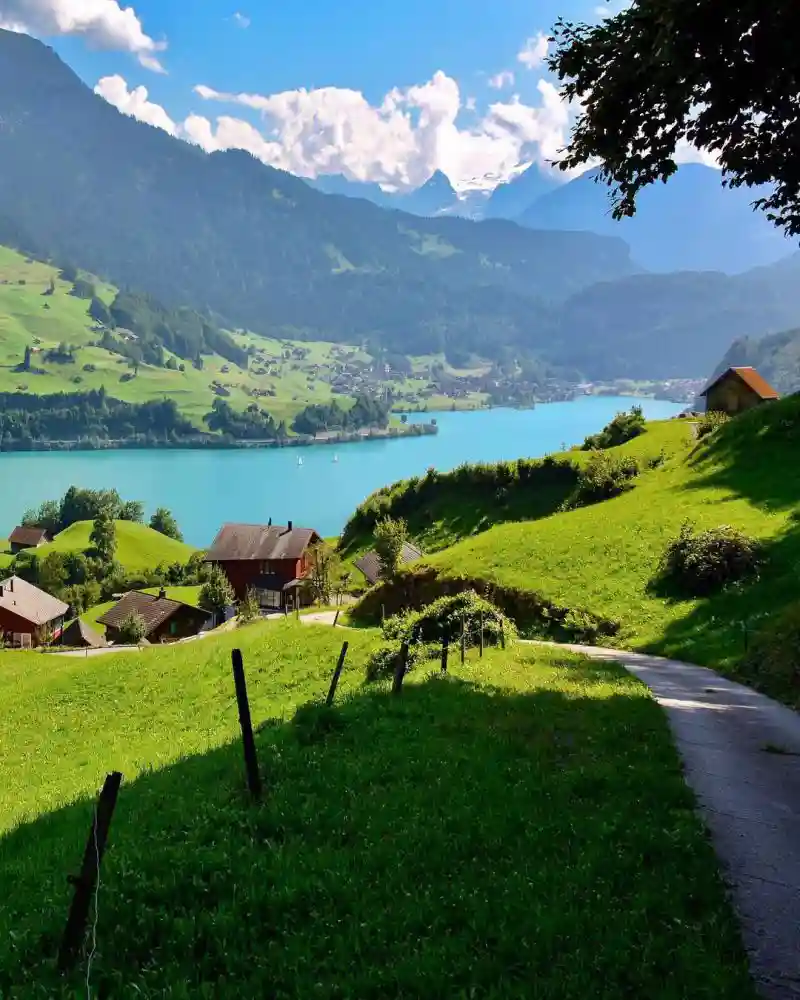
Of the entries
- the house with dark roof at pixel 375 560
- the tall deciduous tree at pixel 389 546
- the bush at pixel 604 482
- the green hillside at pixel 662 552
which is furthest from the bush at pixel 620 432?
the tall deciduous tree at pixel 389 546

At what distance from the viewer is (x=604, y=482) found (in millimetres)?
64250

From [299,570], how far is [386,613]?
5928cm

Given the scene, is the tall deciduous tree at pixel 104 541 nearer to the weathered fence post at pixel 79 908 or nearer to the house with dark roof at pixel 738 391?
the house with dark roof at pixel 738 391

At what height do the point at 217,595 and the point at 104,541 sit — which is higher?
the point at 104,541

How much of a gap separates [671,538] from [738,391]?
51429mm

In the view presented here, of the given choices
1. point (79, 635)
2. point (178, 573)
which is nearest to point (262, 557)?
point (79, 635)

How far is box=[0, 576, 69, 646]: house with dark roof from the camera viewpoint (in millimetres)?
106125

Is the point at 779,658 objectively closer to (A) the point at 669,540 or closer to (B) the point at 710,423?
(A) the point at 669,540

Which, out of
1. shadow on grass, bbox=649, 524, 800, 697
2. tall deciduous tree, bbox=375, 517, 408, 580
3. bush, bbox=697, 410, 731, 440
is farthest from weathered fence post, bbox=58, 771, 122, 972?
bush, bbox=697, 410, 731, 440

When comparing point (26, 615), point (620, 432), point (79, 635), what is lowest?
point (79, 635)

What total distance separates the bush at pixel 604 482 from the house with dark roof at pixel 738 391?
21.9m

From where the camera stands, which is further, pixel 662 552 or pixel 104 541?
pixel 104 541

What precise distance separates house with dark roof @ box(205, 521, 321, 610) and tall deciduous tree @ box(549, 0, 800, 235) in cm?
9176

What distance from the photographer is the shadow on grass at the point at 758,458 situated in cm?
4331
